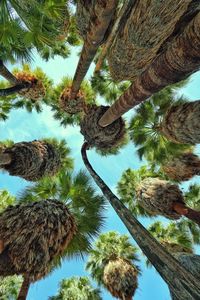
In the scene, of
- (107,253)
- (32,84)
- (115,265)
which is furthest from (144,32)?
(107,253)

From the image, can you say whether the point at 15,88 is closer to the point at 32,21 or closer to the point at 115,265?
the point at 32,21

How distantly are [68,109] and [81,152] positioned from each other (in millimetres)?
3073

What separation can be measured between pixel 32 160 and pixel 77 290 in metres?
7.54

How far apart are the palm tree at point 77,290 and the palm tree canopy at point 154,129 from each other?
271 inches

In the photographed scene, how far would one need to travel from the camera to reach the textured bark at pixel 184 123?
8586mm

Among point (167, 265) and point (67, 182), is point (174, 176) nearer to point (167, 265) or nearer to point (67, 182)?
point (67, 182)

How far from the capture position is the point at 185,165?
41.0 feet

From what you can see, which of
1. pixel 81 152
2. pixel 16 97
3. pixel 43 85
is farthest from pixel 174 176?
pixel 16 97

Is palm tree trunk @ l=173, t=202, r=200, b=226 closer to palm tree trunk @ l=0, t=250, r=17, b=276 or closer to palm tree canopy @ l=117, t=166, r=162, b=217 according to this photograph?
palm tree canopy @ l=117, t=166, r=162, b=217

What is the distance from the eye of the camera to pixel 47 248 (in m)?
6.69

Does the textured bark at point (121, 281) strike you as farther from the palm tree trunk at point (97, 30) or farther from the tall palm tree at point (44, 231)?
the palm tree trunk at point (97, 30)

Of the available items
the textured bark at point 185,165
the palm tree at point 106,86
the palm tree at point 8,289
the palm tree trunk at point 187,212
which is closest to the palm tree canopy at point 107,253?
the palm tree trunk at point 187,212

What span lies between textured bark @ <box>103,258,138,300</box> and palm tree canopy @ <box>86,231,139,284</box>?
114cm

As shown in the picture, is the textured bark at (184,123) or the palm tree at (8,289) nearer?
the textured bark at (184,123)
